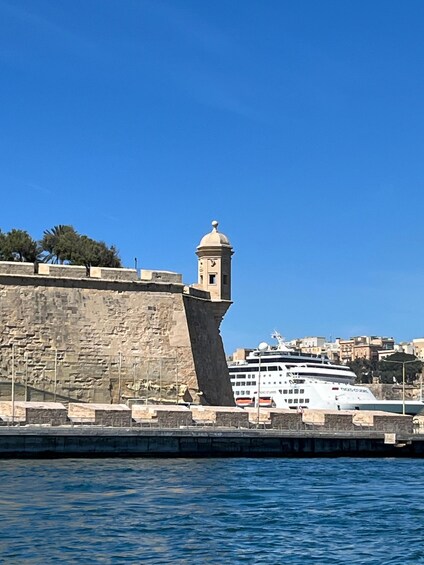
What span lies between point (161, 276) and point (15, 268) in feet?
14.9

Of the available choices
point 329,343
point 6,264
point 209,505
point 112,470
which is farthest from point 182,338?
point 329,343

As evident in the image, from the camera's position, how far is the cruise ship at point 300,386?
5700 cm

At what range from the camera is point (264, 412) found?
30594mm

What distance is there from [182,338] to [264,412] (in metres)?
3.56

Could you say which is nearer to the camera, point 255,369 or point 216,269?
point 216,269

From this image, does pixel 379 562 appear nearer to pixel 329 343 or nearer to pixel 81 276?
pixel 81 276

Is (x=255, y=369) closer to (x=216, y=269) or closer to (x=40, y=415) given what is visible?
(x=216, y=269)

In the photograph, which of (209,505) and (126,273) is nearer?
(209,505)

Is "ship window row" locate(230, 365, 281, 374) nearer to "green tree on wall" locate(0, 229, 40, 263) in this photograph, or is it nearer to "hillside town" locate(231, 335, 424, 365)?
"green tree on wall" locate(0, 229, 40, 263)

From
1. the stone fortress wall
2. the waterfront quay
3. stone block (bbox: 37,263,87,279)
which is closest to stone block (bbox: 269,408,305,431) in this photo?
the waterfront quay

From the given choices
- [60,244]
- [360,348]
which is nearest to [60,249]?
[60,244]

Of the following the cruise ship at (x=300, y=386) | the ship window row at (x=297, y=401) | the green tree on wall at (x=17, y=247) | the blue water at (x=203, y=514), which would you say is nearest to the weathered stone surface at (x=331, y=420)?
the blue water at (x=203, y=514)

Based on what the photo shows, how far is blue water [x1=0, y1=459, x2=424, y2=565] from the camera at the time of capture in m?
13.8

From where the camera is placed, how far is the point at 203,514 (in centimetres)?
1667
